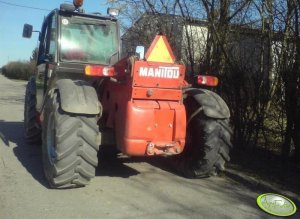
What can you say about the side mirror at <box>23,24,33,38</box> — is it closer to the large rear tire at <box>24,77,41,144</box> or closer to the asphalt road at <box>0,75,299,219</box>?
the large rear tire at <box>24,77,41,144</box>

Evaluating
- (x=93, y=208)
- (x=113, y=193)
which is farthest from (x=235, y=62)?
(x=93, y=208)

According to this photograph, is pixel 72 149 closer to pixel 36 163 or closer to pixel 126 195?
pixel 126 195

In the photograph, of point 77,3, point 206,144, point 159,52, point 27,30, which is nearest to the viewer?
point 159,52

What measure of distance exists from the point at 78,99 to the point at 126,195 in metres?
1.27

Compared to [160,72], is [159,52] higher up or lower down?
higher up

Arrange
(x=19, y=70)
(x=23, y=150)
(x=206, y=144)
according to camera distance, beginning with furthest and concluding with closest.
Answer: (x=19, y=70) < (x=23, y=150) < (x=206, y=144)

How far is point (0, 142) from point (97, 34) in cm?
279

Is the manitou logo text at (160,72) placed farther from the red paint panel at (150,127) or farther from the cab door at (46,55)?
the cab door at (46,55)

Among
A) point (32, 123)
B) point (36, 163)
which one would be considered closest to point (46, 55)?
point (32, 123)

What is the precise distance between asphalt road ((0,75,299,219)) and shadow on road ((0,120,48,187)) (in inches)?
0.6

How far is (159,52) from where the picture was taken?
566 cm

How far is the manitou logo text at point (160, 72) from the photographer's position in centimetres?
550

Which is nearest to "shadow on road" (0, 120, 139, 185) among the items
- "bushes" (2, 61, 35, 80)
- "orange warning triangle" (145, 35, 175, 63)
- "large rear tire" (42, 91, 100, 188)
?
"large rear tire" (42, 91, 100, 188)

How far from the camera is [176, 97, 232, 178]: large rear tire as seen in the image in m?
6.03
